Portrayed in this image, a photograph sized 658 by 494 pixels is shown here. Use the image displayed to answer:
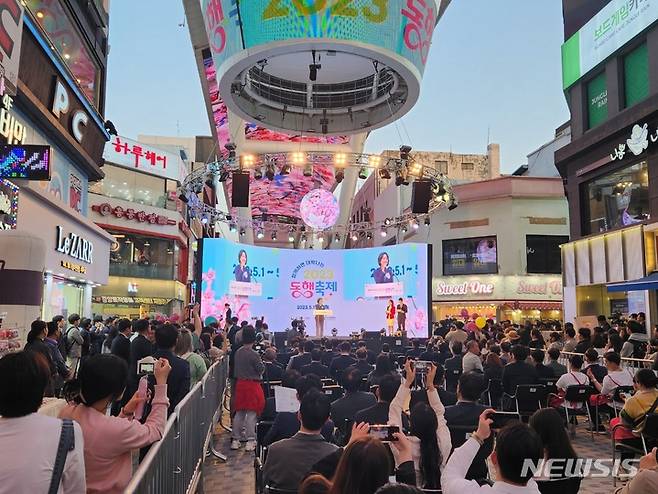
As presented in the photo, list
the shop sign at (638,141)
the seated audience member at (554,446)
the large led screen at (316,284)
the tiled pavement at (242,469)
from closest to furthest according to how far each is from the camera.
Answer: the seated audience member at (554,446)
the tiled pavement at (242,469)
the shop sign at (638,141)
the large led screen at (316,284)

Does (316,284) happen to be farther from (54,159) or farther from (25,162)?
(25,162)

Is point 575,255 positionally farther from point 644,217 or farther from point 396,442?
point 396,442

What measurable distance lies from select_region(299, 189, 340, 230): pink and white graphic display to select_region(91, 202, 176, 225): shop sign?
33.5ft

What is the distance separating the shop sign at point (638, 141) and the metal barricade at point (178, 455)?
50.9 feet

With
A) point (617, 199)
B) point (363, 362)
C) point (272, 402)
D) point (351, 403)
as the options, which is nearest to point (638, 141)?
point (617, 199)

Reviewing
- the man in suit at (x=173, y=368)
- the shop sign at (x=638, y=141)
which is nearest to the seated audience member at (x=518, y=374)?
the man in suit at (x=173, y=368)

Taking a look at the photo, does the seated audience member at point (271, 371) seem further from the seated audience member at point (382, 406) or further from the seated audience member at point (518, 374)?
the seated audience member at point (382, 406)

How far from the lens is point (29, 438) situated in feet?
6.98

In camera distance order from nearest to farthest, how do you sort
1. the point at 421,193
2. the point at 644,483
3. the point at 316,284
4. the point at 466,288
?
1. the point at 644,483
2. the point at 421,193
3. the point at 316,284
4. the point at 466,288

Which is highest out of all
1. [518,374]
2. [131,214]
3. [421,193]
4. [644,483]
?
[131,214]

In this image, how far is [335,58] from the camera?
2028 cm

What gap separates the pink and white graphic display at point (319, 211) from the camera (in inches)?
984

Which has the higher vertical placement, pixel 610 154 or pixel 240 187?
pixel 610 154

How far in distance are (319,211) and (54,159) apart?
40.0 ft
